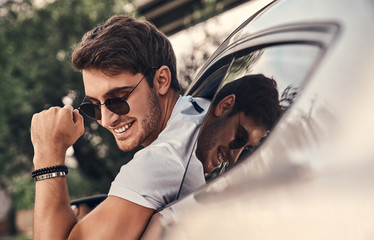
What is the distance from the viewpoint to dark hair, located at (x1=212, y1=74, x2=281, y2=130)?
120cm

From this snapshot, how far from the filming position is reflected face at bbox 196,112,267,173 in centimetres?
122

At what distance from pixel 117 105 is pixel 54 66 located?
13572mm

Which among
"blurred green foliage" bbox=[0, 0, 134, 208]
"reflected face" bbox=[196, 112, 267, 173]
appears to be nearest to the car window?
"reflected face" bbox=[196, 112, 267, 173]

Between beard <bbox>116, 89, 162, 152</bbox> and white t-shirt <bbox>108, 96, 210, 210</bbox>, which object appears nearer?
white t-shirt <bbox>108, 96, 210, 210</bbox>

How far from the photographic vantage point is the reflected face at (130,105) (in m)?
1.79

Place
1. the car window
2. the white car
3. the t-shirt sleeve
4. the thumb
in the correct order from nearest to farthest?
1. the white car
2. the car window
3. the t-shirt sleeve
4. the thumb

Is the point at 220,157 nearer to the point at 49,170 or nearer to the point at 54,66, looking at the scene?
the point at 49,170

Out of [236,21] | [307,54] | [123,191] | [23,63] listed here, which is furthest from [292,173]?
[23,63]

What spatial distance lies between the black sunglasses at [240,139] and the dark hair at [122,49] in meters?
0.67

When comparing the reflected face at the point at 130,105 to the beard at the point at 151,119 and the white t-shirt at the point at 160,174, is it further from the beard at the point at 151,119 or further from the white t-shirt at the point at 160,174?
the white t-shirt at the point at 160,174

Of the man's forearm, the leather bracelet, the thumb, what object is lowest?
the man's forearm

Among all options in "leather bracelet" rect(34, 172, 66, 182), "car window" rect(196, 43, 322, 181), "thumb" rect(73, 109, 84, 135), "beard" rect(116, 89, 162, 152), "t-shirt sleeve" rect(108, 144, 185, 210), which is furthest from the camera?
"beard" rect(116, 89, 162, 152)

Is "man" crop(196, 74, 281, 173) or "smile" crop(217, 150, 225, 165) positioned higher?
"man" crop(196, 74, 281, 173)

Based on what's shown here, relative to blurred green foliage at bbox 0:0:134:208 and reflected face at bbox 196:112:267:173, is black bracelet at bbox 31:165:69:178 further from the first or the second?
blurred green foliage at bbox 0:0:134:208
